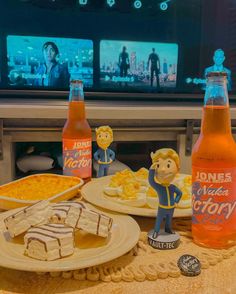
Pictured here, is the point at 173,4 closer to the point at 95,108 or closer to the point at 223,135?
the point at 95,108

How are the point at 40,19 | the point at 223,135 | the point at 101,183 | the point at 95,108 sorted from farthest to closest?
the point at 40,19, the point at 95,108, the point at 101,183, the point at 223,135

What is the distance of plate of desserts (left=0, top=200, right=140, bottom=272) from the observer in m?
0.53

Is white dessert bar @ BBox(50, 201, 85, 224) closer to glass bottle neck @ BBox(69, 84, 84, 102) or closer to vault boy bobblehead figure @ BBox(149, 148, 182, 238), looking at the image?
vault boy bobblehead figure @ BBox(149, 148, 182, 238)

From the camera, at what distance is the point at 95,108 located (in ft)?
5.79

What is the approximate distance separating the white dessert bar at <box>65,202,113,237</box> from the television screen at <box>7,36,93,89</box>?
1.49m

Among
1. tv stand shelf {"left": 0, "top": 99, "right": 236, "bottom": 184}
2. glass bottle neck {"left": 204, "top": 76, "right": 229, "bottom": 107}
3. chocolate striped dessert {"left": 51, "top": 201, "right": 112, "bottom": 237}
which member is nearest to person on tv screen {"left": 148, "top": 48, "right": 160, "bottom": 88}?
tv stand shelf {"left": 0, "top": 99, "right": 236, "bottom": 184}

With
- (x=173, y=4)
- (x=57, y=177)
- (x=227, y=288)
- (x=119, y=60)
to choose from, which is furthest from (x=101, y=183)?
(x=173, y=4)

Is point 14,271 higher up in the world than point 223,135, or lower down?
lower down

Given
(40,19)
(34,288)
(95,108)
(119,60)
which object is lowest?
(34,288)

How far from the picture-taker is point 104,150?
40.1 inches

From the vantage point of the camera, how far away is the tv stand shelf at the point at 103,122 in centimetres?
171

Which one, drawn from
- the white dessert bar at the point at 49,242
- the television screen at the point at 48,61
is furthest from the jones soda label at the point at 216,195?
the television screen at the point at 48,61

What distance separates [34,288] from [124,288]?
13 centimetres

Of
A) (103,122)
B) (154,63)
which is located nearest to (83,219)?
(103,122)
